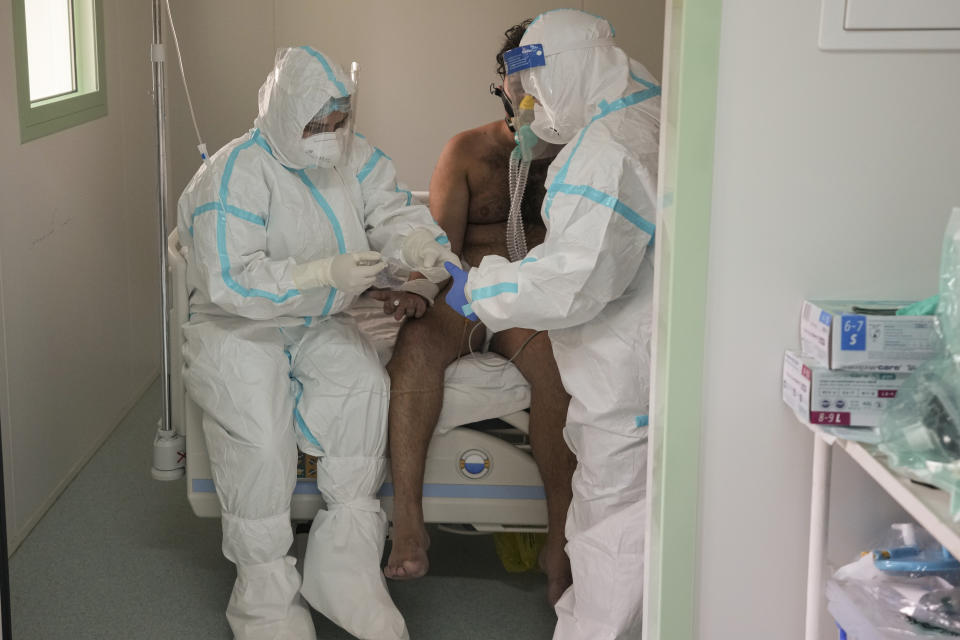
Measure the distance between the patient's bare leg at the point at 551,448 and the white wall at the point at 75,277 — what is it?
1.19 metres

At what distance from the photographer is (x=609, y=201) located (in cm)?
189

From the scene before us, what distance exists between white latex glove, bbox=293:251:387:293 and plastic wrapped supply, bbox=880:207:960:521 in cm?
142

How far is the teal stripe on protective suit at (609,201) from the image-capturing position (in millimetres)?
1894

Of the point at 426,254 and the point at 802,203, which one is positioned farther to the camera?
the point at 426,254

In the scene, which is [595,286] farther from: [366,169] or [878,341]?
[366,169]

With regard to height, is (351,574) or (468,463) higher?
(468,463)

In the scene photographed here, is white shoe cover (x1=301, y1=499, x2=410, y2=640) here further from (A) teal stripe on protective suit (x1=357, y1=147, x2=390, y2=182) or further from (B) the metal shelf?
(B) the metal shelf

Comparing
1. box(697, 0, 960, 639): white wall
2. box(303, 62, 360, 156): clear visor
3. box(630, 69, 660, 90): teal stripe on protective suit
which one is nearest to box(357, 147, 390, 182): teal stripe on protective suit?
box(303, 62, 360, 156): clear visor

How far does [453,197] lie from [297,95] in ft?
2.15

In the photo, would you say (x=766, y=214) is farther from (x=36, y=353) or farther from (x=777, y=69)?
(x=36, y=353)

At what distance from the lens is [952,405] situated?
3.64 feet

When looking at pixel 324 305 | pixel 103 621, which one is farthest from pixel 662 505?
pixel 103 621

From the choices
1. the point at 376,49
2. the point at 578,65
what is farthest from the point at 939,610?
the point at 376,49

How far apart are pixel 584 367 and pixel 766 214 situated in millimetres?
758
